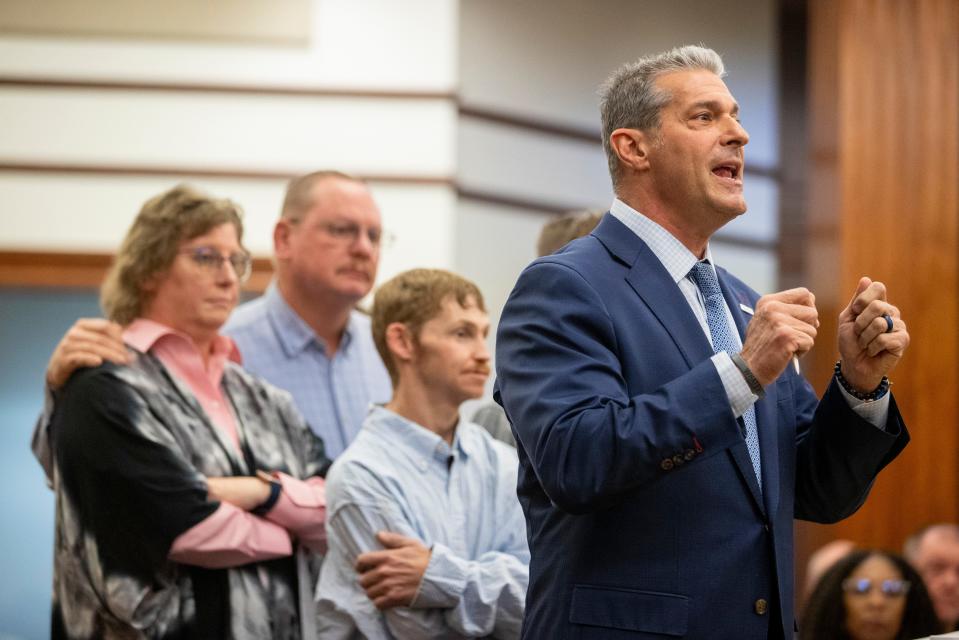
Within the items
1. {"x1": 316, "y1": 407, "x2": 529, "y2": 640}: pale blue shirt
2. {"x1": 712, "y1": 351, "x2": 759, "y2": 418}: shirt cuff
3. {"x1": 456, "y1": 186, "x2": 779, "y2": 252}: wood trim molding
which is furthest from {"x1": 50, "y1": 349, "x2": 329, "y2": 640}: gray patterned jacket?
{"x1": 456, "y1": 186, "x2": 779, "y2": 252}: wood trim molding

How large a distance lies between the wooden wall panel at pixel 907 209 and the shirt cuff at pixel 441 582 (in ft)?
10.0

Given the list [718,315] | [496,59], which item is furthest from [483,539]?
[496,59]

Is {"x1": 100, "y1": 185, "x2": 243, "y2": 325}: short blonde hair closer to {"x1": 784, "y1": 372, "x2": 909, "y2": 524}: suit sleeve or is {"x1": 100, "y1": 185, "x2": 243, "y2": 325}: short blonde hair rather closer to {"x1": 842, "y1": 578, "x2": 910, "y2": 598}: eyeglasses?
{"x1": 784, "y1": 372, "x2": 909, "y2": 524}: suit sleeve

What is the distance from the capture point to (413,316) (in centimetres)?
266

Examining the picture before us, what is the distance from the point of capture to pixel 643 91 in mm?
1981

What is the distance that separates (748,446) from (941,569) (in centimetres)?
287

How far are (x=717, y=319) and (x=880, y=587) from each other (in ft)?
6.28

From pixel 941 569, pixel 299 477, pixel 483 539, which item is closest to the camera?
pixel 483 539

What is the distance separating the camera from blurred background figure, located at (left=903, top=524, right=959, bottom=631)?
4367mm

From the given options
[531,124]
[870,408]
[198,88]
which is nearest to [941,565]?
[531,124]

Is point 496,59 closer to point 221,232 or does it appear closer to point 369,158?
point 369,158

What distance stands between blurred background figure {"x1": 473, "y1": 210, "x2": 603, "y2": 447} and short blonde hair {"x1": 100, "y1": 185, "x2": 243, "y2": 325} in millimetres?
731

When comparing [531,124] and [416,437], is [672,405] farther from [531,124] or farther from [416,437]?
[531,124]

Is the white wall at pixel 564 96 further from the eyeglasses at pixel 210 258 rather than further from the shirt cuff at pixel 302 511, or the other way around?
the shirt cuff at pixel 302 511
